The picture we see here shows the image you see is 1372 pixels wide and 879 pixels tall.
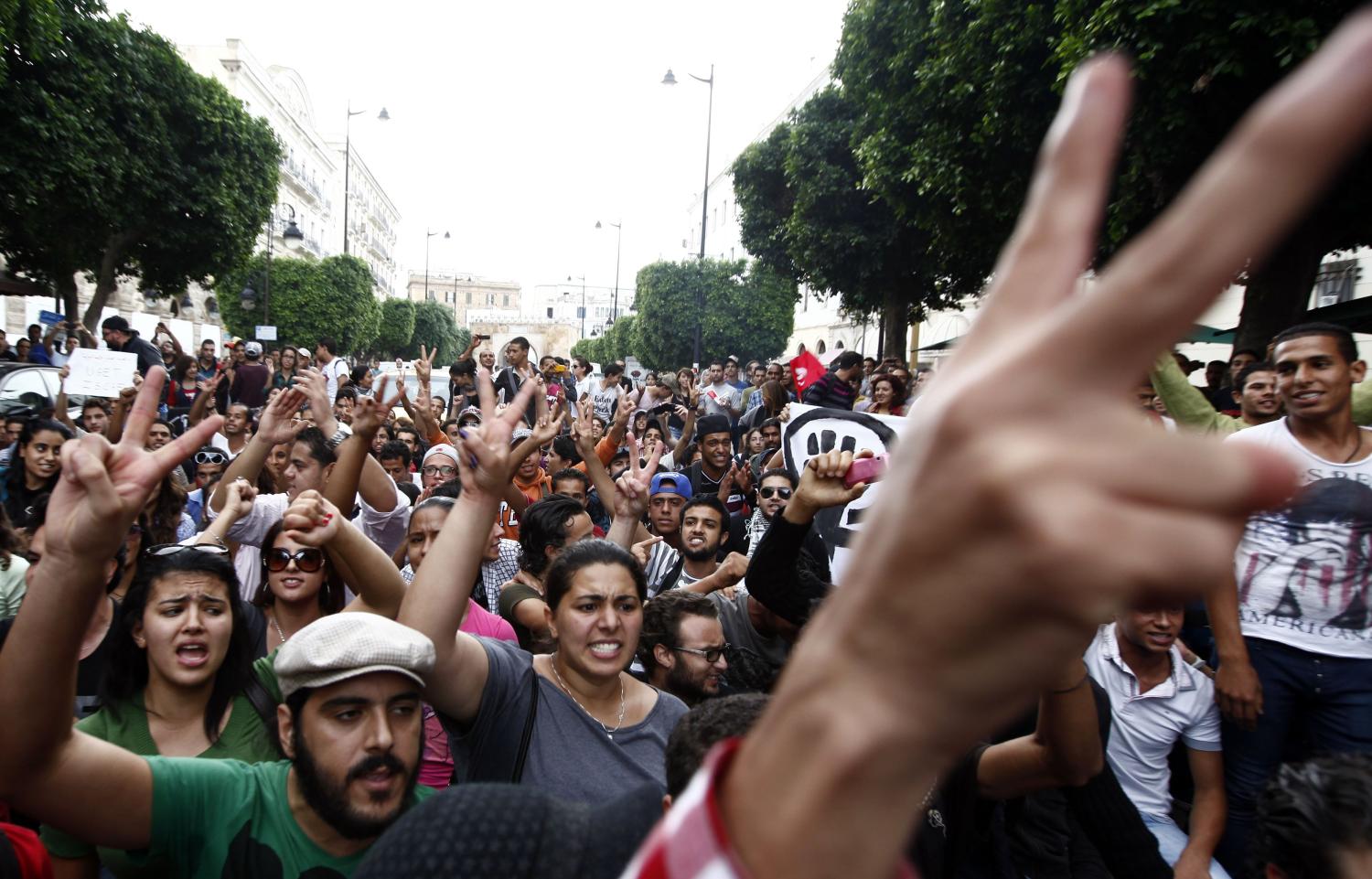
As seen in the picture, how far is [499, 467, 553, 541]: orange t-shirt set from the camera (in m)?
6.06

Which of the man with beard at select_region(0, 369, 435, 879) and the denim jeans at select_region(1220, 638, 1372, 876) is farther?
the denim jeans at select_region(1220, 638, 1372, 876)

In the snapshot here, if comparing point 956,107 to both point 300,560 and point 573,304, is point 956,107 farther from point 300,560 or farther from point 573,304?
point 573,304

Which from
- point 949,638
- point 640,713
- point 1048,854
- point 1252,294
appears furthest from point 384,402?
point 1252,294

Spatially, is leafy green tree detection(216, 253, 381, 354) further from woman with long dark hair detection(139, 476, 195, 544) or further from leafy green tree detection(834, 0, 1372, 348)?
woman with long dark hair detection(139, 476, 195, 544)

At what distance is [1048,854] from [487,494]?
2086 mm

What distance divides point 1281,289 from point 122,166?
20.3m

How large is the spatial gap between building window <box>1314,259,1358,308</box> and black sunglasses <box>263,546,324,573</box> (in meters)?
16.7

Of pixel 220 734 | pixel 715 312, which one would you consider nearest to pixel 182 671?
pixel 220 734

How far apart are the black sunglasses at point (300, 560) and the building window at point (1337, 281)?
16.7 meters

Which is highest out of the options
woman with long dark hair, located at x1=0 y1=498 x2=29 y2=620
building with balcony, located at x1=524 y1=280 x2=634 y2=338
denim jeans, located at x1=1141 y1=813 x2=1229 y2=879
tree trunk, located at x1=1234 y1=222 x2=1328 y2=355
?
building with balcony, located at x1=524 y1=280 x2=634 y2=338

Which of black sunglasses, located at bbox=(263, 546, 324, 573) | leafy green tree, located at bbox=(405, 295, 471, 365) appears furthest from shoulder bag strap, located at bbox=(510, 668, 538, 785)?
leafy green tree, located at bbox=(405, 295, 471, 365)

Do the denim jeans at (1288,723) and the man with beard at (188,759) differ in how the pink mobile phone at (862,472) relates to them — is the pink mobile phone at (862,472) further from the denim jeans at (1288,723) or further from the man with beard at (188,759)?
the denim jeans at (1288,723)

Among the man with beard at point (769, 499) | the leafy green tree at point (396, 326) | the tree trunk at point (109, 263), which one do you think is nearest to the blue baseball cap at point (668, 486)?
the man with beard at point (769, 499)

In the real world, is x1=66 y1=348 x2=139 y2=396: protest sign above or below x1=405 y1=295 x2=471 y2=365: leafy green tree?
below
